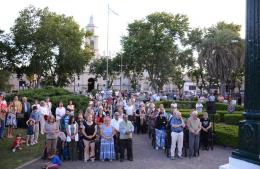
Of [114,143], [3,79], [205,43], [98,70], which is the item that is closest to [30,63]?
[3,79]

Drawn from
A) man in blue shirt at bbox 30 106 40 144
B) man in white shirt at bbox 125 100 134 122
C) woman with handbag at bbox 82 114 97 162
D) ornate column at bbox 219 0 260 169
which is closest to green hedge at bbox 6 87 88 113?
man in white shirt at bbox 125 100 134 122

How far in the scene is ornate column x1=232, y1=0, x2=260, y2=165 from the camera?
388 cm

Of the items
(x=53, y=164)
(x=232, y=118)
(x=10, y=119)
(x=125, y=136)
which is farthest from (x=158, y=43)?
(x=53, y=164)

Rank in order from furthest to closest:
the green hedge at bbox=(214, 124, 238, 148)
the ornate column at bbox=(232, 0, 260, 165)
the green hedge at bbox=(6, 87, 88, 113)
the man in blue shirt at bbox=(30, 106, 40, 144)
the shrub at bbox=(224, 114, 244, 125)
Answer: the shrub at bbox=(224, 114, 244, 125) < the green hedge at bbox=(6, 87, 88, 113) < the man in blue shirt at bbox=(30, 106, 40, 144) < the green hedge at bbox=(214, 124, 238, 148) < the ornate column at bbox=(232, 0, 260, 165)

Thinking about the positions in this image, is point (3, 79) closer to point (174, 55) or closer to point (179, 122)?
point (174, 55)

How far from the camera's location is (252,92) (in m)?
3.95

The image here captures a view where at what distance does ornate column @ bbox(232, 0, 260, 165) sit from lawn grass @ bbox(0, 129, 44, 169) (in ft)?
30.4

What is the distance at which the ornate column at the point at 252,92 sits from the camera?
3881mm

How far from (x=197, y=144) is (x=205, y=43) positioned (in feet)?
99.0

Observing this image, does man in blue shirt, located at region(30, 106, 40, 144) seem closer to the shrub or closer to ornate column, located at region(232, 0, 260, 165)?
the shrub

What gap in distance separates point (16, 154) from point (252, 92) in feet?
37.2

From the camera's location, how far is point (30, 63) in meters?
57.4

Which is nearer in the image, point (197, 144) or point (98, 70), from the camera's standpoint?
point (197, 144)

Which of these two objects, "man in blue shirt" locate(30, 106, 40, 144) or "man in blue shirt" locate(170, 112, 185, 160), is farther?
"man in blue shirt" locate(30, 106, 40, 144)
